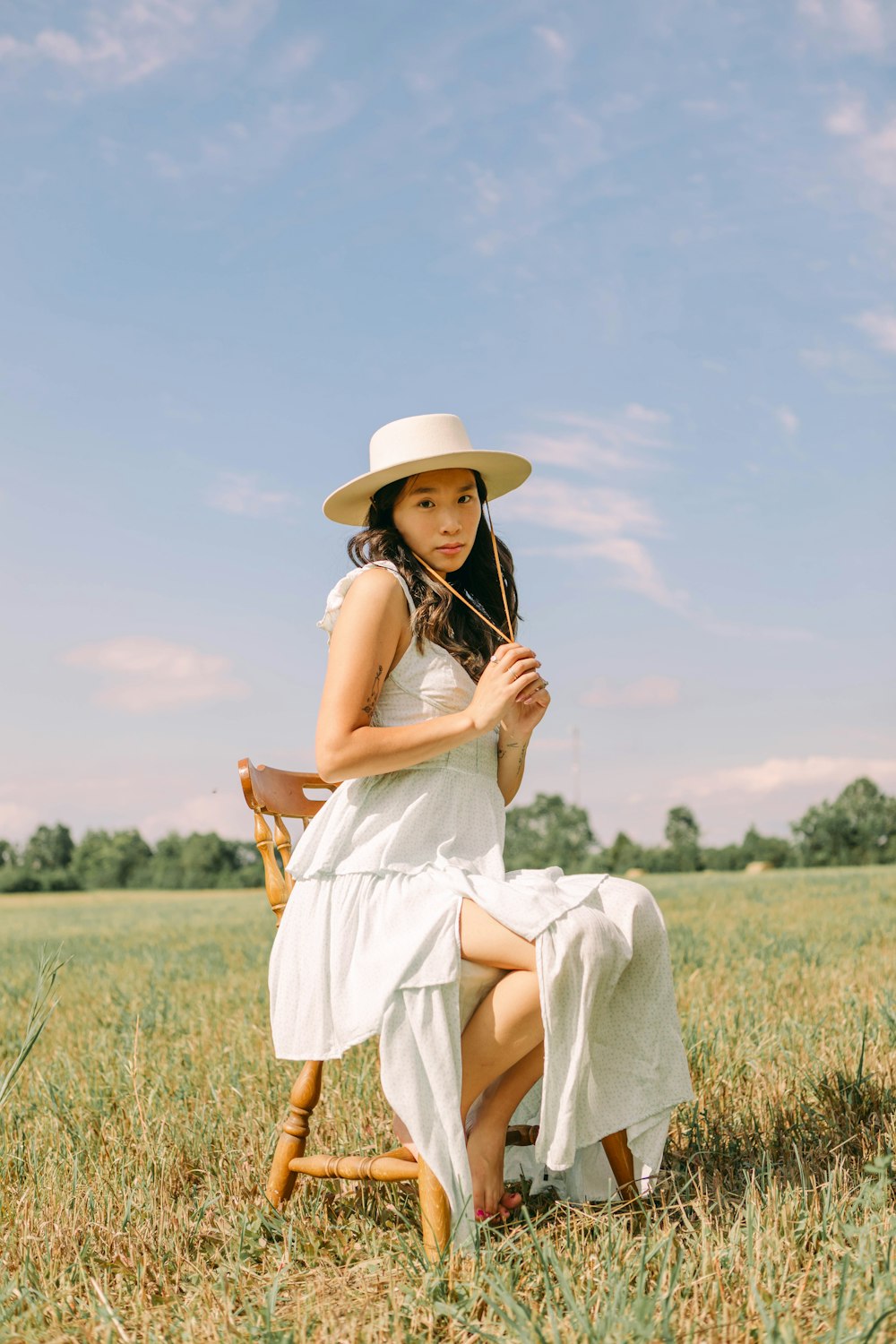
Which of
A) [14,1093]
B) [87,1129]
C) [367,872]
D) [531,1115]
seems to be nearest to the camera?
[367,872]

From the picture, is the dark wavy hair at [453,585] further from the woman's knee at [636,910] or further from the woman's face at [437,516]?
the woman's knee at [636,910]

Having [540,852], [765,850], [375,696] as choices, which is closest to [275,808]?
[375,696]

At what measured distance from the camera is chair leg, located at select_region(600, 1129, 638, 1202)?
2965mm

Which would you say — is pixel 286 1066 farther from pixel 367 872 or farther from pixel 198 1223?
pixel 367 872

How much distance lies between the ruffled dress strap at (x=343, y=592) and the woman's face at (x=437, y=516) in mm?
130

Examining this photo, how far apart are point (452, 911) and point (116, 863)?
5849 cm

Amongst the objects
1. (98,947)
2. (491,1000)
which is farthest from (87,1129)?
(98,947)

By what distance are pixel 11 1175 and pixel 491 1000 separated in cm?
185

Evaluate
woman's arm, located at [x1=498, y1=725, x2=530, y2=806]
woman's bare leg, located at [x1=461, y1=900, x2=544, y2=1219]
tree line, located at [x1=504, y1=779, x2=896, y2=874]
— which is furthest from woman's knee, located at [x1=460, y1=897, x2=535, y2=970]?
tree line, located at [x1=504, y1=779, x2=896, y2=874]

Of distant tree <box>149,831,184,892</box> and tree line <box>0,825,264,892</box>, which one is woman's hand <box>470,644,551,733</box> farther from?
distant tree <box>149,831,184,892</box>

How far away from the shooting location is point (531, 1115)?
3420mm

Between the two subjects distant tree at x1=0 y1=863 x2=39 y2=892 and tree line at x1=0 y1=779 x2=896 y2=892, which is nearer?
tree line at x1=0 y1=779 x2=896 y2=892

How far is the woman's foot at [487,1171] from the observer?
2.78 meters

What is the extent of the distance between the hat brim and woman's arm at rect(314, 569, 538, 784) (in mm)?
280
